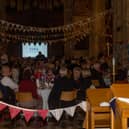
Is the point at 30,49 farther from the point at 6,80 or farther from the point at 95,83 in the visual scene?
the point at 6,80

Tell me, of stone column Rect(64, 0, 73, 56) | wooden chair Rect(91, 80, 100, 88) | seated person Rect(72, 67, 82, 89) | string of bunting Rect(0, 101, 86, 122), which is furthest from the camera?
stone column Rect(64, 0, 73, 56)

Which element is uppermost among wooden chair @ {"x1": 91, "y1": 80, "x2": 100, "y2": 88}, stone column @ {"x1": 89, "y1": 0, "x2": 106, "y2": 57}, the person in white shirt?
stone column @ {"x1": 89, "y1": 0, "x2": 106, "y2": 57}

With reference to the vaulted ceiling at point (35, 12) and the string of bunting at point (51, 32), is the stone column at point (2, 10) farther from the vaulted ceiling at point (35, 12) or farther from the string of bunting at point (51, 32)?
the string of bunting at point (51, 32)

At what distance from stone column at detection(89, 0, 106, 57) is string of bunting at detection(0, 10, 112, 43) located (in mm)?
235

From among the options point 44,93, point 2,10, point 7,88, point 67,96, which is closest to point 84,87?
point 67,96

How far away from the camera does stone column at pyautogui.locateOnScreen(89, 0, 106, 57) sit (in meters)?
25.2

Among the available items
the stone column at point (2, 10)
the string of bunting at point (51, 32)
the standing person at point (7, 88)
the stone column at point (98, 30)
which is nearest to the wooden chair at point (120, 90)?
the standing person at point (7, 88)

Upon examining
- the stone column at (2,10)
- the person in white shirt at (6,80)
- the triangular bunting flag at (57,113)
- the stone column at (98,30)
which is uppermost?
the stone column at (2,10)

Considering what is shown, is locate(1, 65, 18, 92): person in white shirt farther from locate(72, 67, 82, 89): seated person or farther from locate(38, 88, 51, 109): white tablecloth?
locate(72, 67, 82, 89): seated person

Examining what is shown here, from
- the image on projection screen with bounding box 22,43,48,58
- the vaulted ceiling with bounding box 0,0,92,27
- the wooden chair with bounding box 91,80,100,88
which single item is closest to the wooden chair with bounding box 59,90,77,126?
the wooden chair with bounding box 91,80,100,88

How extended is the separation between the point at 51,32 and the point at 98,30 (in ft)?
17.8

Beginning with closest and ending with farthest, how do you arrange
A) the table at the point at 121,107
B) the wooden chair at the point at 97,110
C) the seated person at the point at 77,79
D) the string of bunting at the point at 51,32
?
the table at the point at 121,107, the wooden chair at the point at 97,110, the seated person at the point at 77,79, the string of bunting at the point at 51,32

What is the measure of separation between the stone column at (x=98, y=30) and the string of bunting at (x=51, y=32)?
0.24 metres

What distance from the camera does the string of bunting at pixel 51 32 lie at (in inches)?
990
